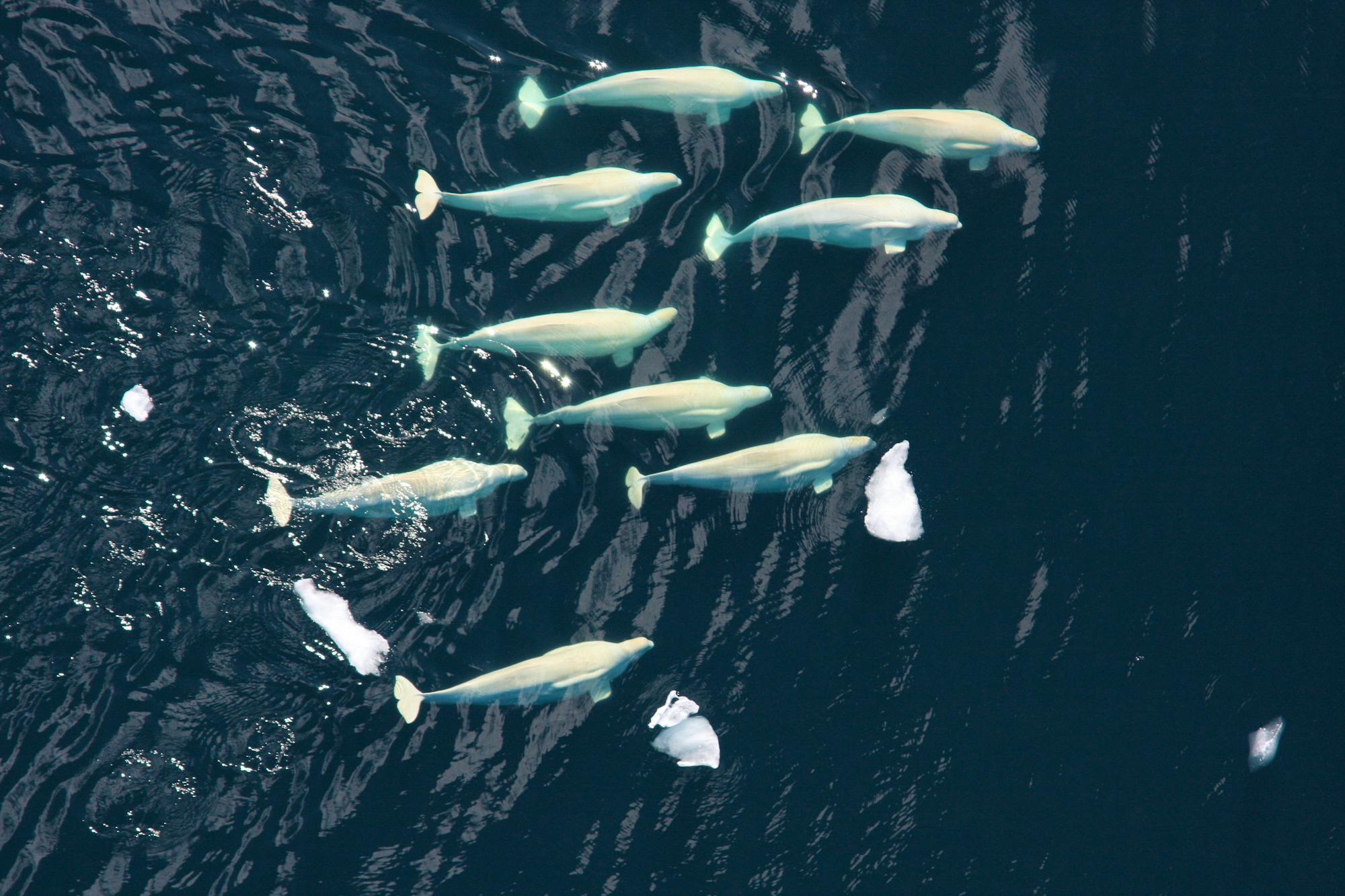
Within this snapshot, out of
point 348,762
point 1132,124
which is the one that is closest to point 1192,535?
point 1132,124

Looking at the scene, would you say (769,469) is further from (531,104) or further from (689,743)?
(531,104)

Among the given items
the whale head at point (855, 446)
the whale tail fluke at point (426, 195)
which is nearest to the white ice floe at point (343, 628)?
the whale tail fluke at point (426, 195)

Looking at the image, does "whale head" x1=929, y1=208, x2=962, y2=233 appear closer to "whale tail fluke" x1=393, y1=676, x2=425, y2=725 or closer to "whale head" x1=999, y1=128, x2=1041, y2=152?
"whale head" x1=999, y1=128, x2=1041, y2=152

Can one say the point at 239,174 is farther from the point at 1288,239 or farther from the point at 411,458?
the point at 1288,239

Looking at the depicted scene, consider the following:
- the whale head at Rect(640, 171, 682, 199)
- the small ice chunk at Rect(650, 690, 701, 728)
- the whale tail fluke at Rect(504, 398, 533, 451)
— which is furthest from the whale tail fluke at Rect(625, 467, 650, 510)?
the whale head at Rect(640, 171, 682, 199)

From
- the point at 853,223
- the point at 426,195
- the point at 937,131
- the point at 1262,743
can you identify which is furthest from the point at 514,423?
the point at 1262,743
